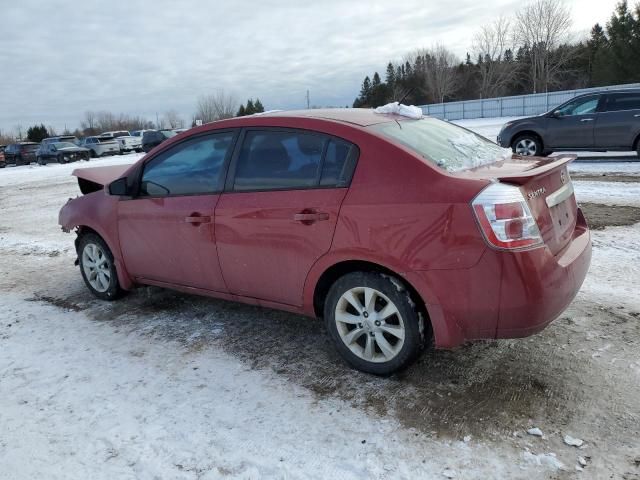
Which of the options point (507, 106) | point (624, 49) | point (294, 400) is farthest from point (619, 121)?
point (624, 49)

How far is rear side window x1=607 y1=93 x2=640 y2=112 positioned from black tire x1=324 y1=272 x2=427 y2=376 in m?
10.9

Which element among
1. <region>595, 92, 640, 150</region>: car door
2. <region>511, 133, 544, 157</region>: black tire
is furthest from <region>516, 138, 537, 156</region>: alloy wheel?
<region>595, 92, 640, 150</region>: car door

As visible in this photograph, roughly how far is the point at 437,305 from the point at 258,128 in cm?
184

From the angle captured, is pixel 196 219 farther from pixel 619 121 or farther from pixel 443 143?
pixel 619 121

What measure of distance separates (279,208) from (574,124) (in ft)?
35.4

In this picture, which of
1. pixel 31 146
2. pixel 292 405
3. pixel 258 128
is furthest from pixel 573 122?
pixel 31 146

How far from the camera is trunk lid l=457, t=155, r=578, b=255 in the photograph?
2.93 metres

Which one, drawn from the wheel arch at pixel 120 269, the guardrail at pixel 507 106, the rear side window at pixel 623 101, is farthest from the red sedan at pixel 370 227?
the guardrail at pixel 507 106

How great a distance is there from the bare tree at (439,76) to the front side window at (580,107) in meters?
63.9

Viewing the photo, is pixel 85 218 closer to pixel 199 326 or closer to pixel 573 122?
pixel 199 326

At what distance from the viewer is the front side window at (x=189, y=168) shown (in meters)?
3.98

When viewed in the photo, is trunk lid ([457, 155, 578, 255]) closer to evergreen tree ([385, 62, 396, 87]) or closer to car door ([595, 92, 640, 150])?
car door ([595, 92, 640, 150])

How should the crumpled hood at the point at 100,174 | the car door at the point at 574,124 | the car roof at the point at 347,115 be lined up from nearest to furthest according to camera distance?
the car roof at the point at 347,115
the crumpled hood at the point at 100,174
the car door at the point at 574,124

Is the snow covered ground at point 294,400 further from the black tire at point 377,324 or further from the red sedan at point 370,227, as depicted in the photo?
the red sedan at point 370,227
